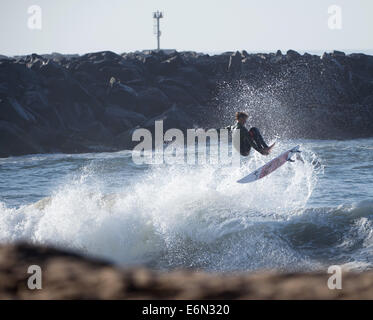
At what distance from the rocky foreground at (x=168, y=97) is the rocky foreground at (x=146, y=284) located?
23.5 metres

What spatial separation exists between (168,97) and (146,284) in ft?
97.7

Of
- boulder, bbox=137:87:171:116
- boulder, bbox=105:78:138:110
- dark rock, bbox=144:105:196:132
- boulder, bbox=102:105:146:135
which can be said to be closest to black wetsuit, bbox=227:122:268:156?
dark rock, bbox=144:105:196:132

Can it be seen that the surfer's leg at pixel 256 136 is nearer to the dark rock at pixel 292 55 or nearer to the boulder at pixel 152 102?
the boulder at pixel 152 102

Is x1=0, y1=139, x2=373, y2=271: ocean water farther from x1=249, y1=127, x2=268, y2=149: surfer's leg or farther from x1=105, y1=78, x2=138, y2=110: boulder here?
x1=105, y1=78, x2=138, y2=110: boulder

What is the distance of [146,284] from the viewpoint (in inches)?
77.3

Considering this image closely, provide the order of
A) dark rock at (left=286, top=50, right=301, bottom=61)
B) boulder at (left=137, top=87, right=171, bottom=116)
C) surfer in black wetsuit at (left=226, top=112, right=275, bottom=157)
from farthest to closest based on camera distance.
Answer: dark rock at (left=286, top=50, right=301, bottom=61), boulder at (left=137, top=87, right=171, bottom=116), surfer in black wetsuit at (left=226, top=112, right=275, bottom=157)

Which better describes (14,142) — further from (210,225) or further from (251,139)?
(251,139)

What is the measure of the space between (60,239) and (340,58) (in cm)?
3059

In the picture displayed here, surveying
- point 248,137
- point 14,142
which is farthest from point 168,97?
point 248,137

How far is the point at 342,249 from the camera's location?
10633 mm

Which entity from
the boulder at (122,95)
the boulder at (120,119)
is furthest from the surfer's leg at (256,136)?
the boulder at (122,95)

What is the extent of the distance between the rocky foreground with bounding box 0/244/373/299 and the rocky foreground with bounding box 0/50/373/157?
23.5 metres

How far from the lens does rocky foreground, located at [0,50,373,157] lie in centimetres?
2658
